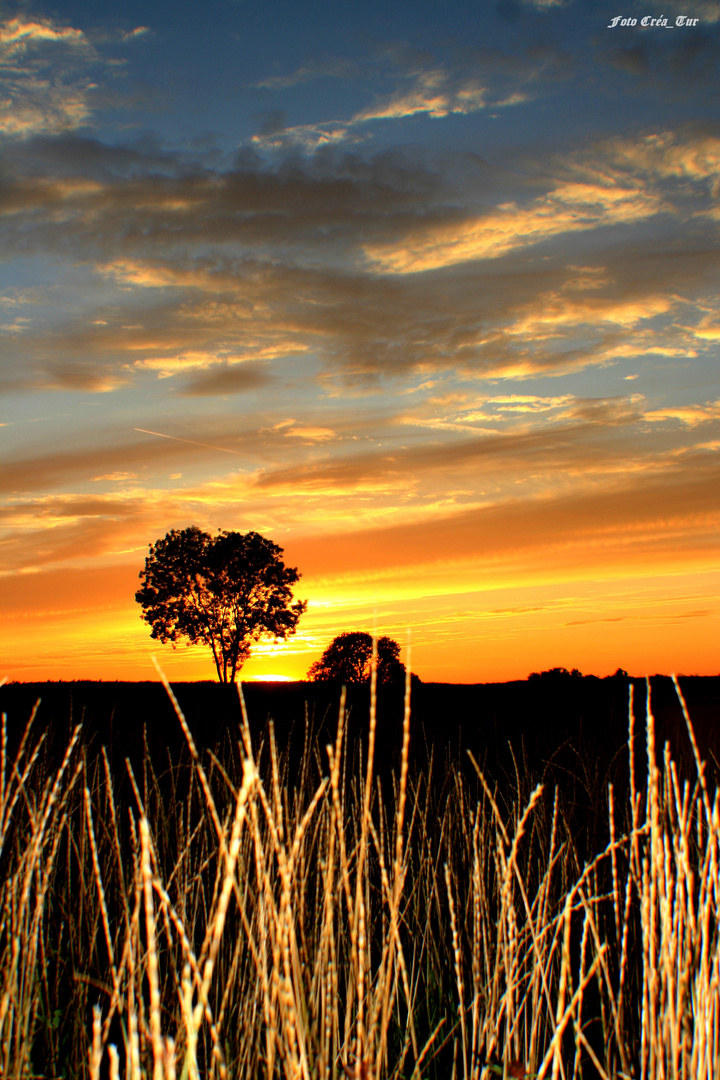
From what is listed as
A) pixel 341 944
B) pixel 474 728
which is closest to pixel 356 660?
pixel 474 728

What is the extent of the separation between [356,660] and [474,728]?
20835 millimetres

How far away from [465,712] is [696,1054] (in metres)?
9.67

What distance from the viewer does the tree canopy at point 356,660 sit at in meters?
30.1

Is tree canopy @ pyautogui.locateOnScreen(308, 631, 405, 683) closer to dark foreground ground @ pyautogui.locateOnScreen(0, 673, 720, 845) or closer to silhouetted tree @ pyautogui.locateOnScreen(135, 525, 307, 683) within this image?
silhouetted tree @ pyautogui.locateOnScreen(135, 525, 307, 683)

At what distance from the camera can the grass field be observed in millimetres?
1736

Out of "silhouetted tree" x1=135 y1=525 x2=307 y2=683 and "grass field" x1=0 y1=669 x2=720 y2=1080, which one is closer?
"grass field" x1=0 y1=669 x2=720 y2=1080

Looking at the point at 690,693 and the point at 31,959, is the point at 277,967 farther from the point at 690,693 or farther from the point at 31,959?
the point at 690,693

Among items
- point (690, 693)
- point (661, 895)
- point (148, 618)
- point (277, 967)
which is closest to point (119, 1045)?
point (277, 967)

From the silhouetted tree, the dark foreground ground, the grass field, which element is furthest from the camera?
the silhouetted tree

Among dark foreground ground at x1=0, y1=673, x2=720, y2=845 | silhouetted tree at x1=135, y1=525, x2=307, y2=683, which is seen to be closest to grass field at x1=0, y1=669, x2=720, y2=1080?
dark foreground ground at x1=0, y1=673, x2=720, y2=845

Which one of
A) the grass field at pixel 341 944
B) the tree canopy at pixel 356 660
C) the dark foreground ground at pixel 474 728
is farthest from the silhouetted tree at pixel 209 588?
the grass field at pixel 341 944

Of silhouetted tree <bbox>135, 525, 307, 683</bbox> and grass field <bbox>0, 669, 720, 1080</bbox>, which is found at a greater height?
silhouetted tree <bbox>135, 525, 307, 683</bbox>

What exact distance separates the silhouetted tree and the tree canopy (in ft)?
9.23

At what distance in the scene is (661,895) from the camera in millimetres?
1902
